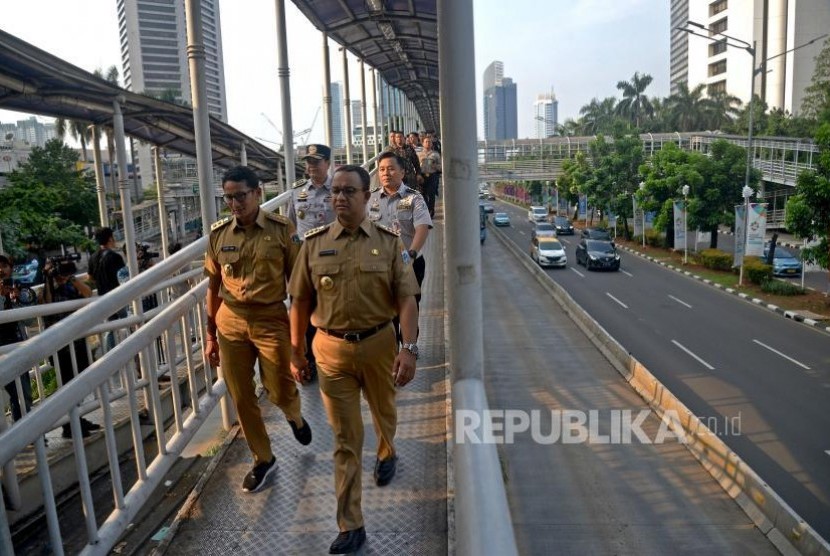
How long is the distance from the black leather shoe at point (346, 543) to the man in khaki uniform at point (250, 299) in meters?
0.75

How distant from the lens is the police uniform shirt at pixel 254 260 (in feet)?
10.7

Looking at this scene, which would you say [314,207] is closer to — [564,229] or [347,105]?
[347,105]

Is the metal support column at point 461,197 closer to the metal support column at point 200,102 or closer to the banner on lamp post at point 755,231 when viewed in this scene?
the metal support column at point 200,102

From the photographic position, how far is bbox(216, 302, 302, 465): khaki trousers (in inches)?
129

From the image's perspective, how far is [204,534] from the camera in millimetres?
3029

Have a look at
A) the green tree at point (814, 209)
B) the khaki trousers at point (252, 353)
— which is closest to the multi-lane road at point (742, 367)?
the green tree at point (814, 209)

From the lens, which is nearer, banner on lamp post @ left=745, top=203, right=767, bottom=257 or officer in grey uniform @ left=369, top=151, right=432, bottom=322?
officer in grey uniform @ left=369, top=151, right=432, bottom=322

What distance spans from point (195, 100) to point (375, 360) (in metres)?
2.71

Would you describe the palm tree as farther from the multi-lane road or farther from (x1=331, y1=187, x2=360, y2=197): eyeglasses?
(x1=331, y1=187, x2=360, y2=197): eyeglasses

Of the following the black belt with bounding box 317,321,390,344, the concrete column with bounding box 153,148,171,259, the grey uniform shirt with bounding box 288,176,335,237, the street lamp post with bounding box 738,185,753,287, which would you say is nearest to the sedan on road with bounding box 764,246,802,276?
the street lamp post with bounding box 738,185,753,287

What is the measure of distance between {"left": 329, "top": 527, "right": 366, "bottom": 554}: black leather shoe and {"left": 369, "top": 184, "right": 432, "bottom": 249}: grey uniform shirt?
95.2 inches

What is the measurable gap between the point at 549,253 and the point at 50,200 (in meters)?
22.4

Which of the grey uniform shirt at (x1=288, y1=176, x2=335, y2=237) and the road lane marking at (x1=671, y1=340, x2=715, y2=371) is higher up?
the grey uniform shirt at (x1=288, y1=176, x2=335, y2=237)

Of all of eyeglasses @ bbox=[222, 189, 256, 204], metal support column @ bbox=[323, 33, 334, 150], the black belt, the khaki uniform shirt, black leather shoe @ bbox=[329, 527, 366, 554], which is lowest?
black leather shoe @ bbox=[329, 527, 366, 554]
